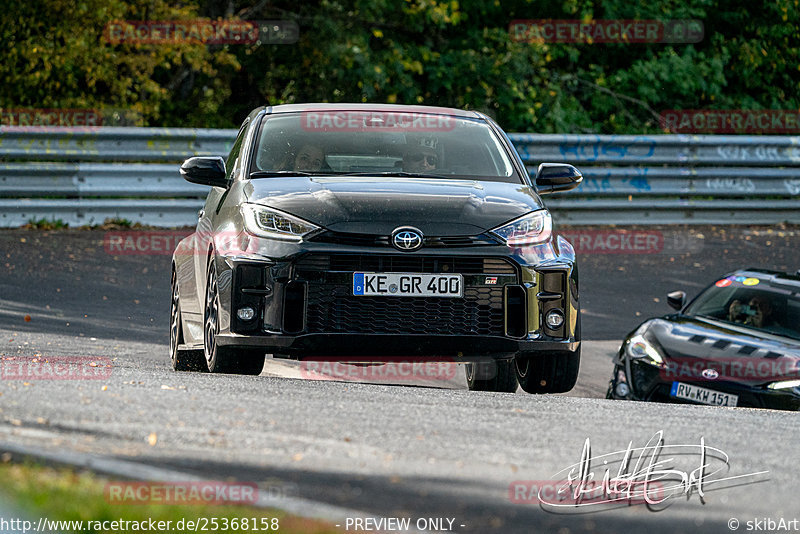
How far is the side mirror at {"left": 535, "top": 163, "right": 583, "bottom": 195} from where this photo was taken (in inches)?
323

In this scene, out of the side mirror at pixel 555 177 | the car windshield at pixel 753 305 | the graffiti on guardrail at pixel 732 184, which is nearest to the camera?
the side mirror at pixel 555 177

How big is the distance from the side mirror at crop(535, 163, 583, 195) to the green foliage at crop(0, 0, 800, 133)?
1192cm

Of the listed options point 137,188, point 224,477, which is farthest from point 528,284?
point 137,188

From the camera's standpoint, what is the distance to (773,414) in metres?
7.86

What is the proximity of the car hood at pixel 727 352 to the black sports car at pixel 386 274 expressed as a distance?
9.25 feet

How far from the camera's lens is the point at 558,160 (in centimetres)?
1808

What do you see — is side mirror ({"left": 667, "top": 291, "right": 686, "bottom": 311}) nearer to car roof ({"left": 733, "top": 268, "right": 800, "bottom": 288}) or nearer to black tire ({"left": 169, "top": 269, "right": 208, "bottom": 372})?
car roof ({"left": 733, "top": 268, "right": 800, "bottom": 288})

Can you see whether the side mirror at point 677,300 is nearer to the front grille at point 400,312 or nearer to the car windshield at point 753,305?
the car windshield at point 753,305

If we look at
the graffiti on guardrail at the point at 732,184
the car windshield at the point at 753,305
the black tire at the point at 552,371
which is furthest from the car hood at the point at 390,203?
the graffiti on guardrail at the point at 732,184

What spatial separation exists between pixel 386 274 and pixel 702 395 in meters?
3.99

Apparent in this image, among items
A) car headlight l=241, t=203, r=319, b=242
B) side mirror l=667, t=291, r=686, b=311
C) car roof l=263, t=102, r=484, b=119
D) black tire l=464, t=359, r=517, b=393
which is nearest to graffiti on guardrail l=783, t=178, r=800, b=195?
side mirror l=667, t=291, r=686, b=311

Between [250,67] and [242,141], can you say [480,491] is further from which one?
[250,67]

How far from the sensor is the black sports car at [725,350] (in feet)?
32.7

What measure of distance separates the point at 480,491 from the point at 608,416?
2340 mm
